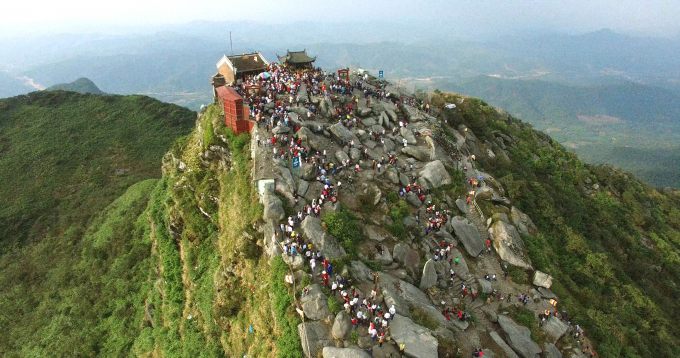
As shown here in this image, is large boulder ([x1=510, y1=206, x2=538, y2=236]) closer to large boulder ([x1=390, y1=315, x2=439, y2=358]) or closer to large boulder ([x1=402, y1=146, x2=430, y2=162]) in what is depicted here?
large boulder ([x1=402, y1=146, x2=430, y2=162])

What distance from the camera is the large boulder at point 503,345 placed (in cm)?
2169

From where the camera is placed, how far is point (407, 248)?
24906 mm

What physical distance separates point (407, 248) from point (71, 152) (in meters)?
67.4

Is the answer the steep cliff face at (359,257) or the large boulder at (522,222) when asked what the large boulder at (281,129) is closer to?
the steep cliff face at (359,257)

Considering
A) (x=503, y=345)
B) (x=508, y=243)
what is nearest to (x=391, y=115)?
(x=508, y=243)

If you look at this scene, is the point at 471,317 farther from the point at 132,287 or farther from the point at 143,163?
the point at 143,163

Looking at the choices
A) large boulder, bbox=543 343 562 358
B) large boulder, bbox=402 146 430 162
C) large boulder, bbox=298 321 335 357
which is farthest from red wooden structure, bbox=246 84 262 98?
large boulder, bbox=543 343 562 358

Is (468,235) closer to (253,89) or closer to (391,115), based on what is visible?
(391,115)

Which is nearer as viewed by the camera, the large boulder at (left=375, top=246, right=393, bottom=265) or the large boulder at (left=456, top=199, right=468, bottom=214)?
the large boulder at (left=375, top=246, right=393, bottom=265)

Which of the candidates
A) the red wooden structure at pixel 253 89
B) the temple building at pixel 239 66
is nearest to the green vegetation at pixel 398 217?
the red wooden structure at pixel 253 89

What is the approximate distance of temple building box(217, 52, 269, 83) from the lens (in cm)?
4378

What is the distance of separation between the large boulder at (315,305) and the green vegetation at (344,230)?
396 centimetres

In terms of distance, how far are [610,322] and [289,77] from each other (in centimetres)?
3839

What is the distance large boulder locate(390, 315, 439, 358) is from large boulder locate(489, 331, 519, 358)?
266 inches
